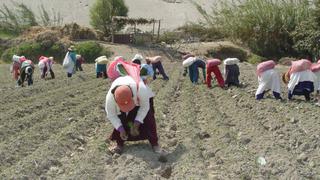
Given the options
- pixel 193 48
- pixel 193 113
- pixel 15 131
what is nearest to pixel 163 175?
pixel 15 131

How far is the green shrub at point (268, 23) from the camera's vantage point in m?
28.2

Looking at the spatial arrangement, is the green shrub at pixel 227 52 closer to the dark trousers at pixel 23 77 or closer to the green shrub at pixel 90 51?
the green shrub at pixel 90 51

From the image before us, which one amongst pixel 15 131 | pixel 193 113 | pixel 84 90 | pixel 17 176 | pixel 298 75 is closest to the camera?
pixel 17 176

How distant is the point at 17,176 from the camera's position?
5.44m

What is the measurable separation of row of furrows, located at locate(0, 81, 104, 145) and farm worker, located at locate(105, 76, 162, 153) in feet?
5.92

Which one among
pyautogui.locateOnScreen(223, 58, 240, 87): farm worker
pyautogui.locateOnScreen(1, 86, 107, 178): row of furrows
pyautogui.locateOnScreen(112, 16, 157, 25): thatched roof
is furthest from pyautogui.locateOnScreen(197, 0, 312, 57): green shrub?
pyautogui.locateOnScreen(1, 86, 107, 178): row of furrows

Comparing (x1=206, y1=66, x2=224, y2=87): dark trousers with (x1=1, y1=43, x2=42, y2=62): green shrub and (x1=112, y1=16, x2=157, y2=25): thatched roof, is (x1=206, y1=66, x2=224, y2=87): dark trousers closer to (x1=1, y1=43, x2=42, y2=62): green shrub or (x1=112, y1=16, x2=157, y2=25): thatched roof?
(x1=1, y1=43, x2=42, y2=62): green shrub

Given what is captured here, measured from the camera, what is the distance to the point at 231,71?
12.5 meters

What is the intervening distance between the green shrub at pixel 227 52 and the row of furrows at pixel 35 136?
1975 cm

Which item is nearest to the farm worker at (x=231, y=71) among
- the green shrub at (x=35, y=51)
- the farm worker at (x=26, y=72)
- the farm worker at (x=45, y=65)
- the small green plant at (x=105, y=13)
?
the farm worker at (x=26, y=72)

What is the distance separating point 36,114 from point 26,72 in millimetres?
5674

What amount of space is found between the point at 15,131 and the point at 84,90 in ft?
16.8

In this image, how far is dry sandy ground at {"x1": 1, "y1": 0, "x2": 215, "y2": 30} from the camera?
132ft

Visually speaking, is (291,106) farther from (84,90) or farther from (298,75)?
(84,90)
